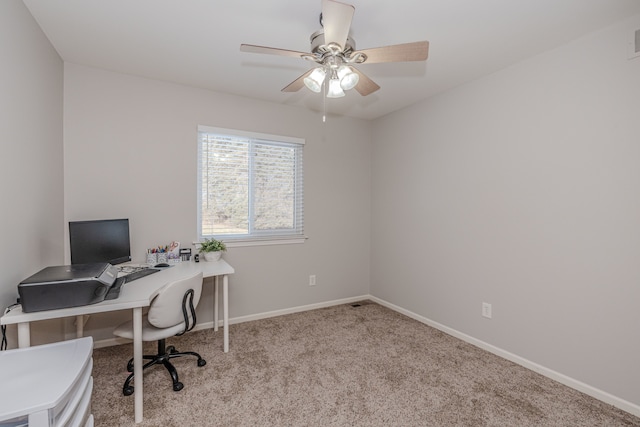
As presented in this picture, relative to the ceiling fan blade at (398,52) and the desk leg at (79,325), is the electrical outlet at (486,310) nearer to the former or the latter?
the ceiling fan blade at (398,52)

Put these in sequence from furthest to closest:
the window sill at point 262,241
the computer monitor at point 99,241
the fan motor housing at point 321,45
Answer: the window sill at point 262,241, the computer monitor at point 99,241, the fan motor housing at point 321,45

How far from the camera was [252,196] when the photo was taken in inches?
132

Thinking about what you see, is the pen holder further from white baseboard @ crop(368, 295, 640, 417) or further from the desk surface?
white baseboard @ crop(368, 295, 640, 417)

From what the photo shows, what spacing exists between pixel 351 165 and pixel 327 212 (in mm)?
720

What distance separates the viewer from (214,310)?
10.2ft

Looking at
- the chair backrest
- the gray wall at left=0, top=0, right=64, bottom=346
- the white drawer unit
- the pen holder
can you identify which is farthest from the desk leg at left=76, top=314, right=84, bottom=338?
the white drawer unit

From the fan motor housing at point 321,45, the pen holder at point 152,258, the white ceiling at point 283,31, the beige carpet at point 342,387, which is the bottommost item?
the beige carpet at point 342,387

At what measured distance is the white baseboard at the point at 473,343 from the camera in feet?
6.40

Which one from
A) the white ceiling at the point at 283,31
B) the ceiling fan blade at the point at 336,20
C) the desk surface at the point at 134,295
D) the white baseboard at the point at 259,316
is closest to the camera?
the ceiling fan blade at the point at 336,20

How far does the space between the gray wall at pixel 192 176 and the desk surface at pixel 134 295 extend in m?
0.50

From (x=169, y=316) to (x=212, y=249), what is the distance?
3.16 ft

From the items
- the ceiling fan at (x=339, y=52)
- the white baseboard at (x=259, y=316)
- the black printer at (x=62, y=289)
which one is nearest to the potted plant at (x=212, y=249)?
the white baseboard at (x=259, y=316)

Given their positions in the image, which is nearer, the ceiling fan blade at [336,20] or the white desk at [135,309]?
the ceiling fan blade at [336,20]

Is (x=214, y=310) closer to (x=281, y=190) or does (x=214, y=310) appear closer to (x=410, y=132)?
(x=281, y=190)
